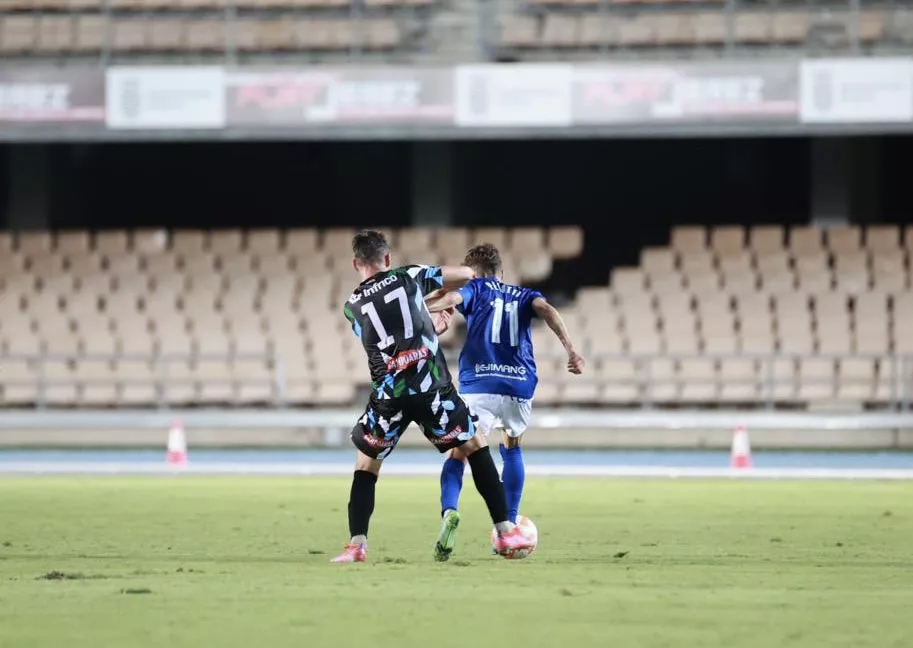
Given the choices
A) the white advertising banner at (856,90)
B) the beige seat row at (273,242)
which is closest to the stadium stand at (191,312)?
the beige seat row at (273,242)

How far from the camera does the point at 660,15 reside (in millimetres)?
26531

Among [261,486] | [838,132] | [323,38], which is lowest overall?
[261,486]

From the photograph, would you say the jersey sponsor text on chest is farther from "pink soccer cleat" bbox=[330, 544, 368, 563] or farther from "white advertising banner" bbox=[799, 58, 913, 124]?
"white advertising banner" bbox=[799, 58, 913, 124]

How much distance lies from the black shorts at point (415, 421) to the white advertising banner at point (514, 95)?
15.6m

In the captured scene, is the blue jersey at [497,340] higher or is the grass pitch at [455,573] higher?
the blue jersey at [497,340]

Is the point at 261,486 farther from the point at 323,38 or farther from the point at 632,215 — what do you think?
the point at 632,215

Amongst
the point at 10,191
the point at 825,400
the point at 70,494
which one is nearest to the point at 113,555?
the point at 70,494

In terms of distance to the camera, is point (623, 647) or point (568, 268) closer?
point (623, 647)

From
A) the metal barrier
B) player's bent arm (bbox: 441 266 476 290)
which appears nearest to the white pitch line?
the metal barrier

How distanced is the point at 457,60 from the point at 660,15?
3340mm

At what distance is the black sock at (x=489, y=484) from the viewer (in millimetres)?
9820

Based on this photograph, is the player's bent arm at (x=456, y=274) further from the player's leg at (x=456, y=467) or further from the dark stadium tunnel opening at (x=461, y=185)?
the dark stadium tunnel opening at (x=461, y=185)

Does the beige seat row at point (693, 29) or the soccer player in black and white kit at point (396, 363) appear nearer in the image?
the soccer player in black and white kit at point (396, 363)

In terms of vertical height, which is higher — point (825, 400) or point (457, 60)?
point (457, 60)
